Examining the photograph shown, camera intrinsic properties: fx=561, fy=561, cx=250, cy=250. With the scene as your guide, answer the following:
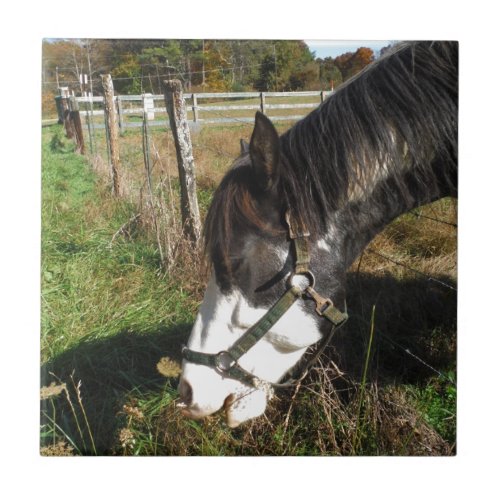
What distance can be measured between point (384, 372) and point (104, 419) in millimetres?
1029

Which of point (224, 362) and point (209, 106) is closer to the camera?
point (224, 362)

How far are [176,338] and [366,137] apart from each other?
97 cm

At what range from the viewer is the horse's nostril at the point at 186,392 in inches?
67.1

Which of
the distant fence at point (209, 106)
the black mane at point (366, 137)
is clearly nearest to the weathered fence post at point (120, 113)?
A: the distant fence at point (209, 106)

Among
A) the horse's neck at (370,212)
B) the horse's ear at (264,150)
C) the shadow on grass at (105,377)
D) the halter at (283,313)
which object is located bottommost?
the shadow on grass at (105,377)

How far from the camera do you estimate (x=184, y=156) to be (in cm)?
209

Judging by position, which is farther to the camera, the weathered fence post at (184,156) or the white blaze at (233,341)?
the weathered fence post at (184,156)

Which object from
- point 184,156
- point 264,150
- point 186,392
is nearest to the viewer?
point 264,150

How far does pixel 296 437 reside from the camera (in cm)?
201

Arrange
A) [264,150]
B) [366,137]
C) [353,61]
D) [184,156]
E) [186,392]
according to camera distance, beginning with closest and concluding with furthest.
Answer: [264,150] < [366,137] < [186,392] < [353,61] < [184,156]

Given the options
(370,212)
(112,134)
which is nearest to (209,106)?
(112,134)

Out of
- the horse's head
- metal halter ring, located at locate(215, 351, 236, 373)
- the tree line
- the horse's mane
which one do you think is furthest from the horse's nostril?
the tree line

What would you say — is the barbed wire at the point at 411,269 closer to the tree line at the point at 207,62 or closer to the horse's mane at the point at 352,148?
the horse's mane at the point at 352,148

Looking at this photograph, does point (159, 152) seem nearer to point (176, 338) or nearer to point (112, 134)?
point (112, 134)
